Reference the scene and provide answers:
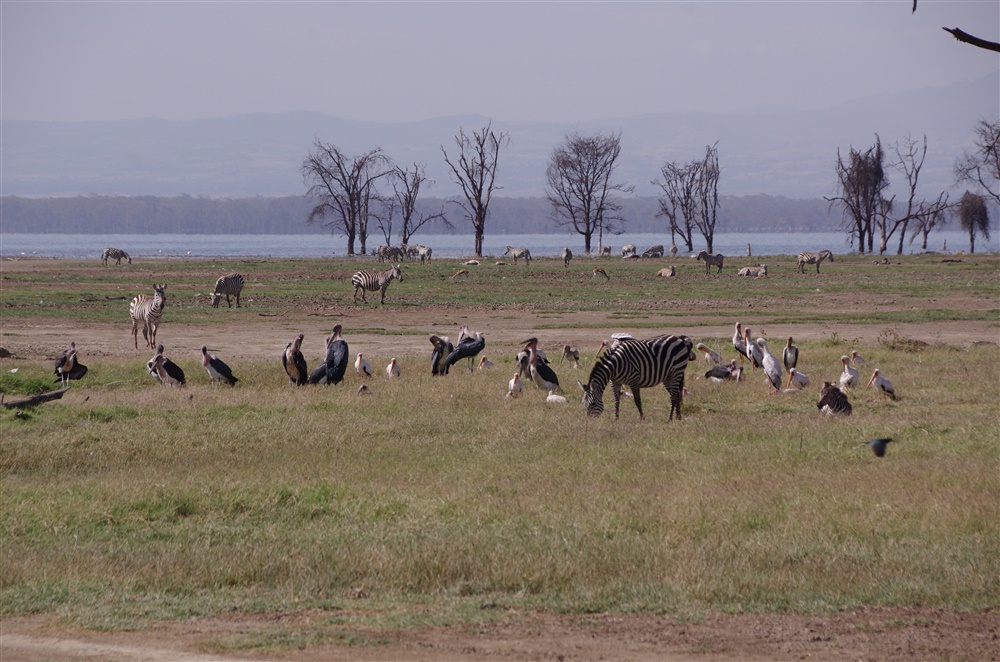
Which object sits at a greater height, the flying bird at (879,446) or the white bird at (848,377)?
the white bird at (848,377)

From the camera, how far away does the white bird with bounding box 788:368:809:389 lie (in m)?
17.8

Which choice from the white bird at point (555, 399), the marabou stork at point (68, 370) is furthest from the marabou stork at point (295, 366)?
the white bird at point (555, 399)

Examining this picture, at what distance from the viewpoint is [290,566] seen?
343 inches

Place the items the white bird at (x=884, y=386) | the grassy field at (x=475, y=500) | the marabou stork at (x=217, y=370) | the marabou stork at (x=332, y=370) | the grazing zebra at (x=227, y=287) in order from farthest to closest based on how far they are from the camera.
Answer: the grazing zebra at (x=227, y=287)
the marabou stork at (x=332, y=370)
the marabou stork at (x=217, y=370)
the white bird at (x=884, y=386)
the grassy field at (x=475, y=500)

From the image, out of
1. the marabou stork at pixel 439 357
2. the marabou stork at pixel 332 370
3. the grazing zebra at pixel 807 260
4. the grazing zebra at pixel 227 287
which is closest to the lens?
the marabou stork at pixel 332 370

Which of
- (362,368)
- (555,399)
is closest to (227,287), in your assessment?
(362,368)

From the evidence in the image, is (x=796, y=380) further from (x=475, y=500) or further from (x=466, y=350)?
(x=475, y=500)

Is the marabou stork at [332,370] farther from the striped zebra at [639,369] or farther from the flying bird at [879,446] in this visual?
the flying bird at [879,446]

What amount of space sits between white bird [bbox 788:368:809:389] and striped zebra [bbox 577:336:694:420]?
2.81 meters

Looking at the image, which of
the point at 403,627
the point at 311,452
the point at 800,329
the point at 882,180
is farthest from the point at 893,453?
the point at 882,180

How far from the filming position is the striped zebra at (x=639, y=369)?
49.9 feet

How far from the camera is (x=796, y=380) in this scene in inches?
703

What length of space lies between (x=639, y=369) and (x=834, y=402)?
102 inches

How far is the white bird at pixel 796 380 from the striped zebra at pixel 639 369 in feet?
9.23
